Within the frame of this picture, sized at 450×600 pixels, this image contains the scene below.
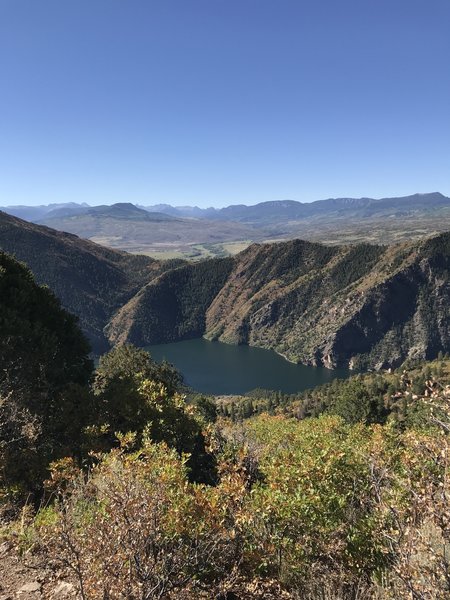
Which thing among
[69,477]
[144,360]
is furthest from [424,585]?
[144,360]

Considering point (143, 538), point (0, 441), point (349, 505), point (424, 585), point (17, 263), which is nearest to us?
point (424, 585)

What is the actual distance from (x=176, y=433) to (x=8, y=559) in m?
13.9

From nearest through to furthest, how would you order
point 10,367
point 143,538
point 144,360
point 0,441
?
point 143,538
point 0,441
point 10,367
point 144,360

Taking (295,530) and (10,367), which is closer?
(295,530)

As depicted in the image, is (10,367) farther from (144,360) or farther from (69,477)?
(144,360)

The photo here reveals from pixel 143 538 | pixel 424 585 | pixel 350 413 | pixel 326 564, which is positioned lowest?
pixel 350 413

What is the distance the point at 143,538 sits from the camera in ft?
30.0

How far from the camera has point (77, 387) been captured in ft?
91.6

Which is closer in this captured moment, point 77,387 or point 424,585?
point 424,585

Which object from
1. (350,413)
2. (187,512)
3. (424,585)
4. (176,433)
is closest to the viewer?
(424,585)

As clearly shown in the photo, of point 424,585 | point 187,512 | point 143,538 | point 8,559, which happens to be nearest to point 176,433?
point 8,559

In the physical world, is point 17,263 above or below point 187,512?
above

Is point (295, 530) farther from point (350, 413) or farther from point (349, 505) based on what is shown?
point (350, 413)

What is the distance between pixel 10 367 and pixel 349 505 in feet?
77.9
